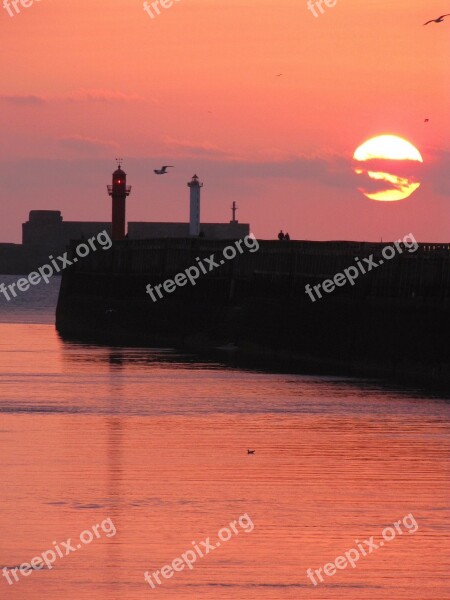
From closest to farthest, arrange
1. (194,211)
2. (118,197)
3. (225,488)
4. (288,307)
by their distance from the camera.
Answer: (225,488)
(288,307)
(118,197)
(194,211)

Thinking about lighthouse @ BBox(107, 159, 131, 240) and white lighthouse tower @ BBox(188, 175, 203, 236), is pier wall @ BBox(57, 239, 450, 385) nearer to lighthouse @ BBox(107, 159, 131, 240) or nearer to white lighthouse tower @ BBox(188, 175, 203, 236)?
lighthouse @ BBox(107, 159, 131, 240)

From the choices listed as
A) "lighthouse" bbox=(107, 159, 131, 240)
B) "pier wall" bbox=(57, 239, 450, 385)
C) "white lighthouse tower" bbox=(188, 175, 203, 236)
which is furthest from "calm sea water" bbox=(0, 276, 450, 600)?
"white lighthouse tower" bbox=(188, 175, 203, 236)

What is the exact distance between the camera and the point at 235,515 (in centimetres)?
1579

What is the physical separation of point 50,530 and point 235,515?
2045 millimetres

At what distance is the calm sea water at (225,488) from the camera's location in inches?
510

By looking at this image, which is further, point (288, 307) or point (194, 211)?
point (194, 211)

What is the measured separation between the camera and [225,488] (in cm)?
1759

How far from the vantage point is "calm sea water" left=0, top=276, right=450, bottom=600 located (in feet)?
42.5

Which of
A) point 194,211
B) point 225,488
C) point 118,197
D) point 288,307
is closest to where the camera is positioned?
point 225,488

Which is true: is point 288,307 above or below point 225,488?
above

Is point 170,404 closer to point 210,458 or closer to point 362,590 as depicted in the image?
point 210,458

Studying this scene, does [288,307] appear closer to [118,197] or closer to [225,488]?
[225,488]

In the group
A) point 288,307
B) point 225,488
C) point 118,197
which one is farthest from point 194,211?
point 225,488

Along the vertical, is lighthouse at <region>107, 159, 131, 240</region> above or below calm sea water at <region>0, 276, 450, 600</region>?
above
